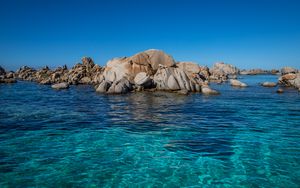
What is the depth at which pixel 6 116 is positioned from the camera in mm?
24000

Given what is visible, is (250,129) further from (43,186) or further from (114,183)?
(43,186)

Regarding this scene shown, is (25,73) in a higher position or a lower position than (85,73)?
higher

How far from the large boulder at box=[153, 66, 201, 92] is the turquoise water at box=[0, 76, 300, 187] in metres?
22.3

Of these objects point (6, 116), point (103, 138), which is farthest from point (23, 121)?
point (103, 138)

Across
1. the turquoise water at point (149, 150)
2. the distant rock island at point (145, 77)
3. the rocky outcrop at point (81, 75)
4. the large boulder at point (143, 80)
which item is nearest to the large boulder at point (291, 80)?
the distant rock island at point (145, 77)

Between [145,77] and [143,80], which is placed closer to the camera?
[143,80]

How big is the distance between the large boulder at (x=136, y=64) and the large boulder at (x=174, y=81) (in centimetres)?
497

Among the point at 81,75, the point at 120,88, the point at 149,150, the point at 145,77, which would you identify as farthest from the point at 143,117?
the point at 81,75

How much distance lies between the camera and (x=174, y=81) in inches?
1852

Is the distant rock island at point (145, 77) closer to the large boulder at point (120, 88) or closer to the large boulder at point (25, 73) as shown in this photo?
the large boulder at point (120, 88)

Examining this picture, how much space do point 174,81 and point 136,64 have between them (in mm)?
10644

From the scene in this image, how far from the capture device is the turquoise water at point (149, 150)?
36.7 feet

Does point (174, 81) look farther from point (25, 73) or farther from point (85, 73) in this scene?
point (25, 73)

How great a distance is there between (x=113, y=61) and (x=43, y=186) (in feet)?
162
